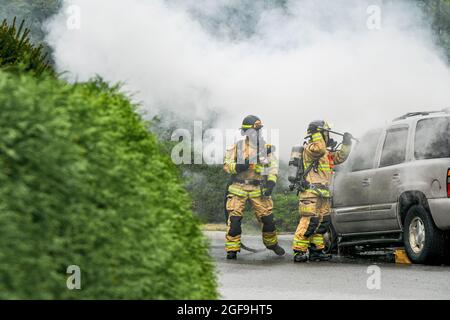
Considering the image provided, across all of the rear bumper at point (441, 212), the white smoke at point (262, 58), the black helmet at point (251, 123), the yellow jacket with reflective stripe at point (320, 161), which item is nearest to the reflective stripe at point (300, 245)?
the yellow jacket with reflective stripe at point (320, 161)

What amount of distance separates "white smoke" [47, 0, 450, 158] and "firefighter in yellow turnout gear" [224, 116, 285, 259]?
22.8 feet

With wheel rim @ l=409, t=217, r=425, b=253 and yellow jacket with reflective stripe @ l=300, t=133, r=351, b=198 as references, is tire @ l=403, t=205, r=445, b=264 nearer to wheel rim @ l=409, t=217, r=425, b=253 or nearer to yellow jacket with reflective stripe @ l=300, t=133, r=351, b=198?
wheel rim @ l=409, t=217, r=425, b=253

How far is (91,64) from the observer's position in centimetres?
2362

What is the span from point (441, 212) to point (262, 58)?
1095cm

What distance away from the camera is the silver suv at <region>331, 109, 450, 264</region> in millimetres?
12914

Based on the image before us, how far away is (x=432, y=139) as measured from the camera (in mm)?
13266

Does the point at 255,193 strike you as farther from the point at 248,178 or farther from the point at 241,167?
the point at 241,167

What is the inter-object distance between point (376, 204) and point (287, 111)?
8.49 m

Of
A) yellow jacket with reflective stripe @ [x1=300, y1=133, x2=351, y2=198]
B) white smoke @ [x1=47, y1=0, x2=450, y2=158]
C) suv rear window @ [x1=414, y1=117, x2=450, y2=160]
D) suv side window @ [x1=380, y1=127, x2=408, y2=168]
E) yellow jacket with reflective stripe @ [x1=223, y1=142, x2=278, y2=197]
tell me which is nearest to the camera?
suv rear window @ [x1=414, y1=117, x2=450, y2=160]

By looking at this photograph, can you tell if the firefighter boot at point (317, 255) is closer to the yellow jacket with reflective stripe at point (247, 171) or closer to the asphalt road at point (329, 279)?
the asphalt road at point (329, 279)

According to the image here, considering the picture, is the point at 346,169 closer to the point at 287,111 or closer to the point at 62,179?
the point at 287,111

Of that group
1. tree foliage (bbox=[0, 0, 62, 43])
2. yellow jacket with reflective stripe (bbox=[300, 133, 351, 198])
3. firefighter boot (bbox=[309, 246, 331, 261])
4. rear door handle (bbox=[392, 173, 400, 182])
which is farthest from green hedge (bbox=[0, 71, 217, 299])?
tree foliage (bbox=[0, 0, 62, 43])

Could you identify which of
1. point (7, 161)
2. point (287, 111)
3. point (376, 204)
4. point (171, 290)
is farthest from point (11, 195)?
point (287, 111)

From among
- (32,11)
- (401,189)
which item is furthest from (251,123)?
(32,11)
